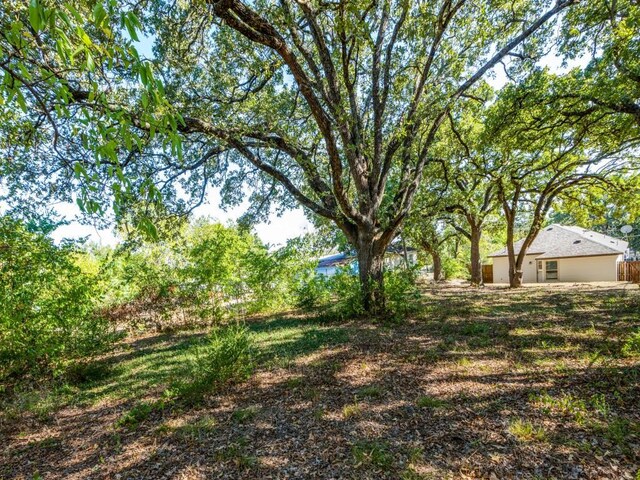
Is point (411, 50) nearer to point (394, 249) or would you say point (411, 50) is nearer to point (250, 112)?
point (250, 112)

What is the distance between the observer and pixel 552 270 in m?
22.5

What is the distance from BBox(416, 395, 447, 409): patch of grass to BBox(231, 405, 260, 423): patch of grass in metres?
1.87

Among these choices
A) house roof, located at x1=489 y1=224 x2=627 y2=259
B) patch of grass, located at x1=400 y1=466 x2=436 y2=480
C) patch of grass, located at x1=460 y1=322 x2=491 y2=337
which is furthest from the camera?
house roof, located at x1=489 y1=224 x2=627 y2=259

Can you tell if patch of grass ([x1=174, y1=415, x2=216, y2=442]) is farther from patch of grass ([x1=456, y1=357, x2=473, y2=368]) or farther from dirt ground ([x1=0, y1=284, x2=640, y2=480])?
patch of grass ([x1=456, y1=357, x2=473, y2=368])

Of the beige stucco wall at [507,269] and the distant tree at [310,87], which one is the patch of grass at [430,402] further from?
the beige stucco wall at [507,269]

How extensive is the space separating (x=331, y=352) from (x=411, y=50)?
23.3 ft

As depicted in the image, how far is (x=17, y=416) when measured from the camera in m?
3.98

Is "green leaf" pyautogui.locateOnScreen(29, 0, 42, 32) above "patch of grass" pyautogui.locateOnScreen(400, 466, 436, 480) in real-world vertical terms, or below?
above

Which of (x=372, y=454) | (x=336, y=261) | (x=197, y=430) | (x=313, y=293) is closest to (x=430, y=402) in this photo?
(x=372, y=454)

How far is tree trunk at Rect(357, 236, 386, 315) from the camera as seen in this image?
789 cm

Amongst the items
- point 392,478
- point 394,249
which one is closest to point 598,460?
point 392,478

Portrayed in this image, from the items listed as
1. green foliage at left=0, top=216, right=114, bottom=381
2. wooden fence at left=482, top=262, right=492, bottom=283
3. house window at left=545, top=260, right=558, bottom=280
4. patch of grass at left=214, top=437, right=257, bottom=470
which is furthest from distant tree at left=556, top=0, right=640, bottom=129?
wooden fence at left=482, top=262, right=492, bottom=283

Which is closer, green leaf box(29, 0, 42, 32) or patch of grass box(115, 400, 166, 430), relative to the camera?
green leaf box(29, 0, 42, 32)

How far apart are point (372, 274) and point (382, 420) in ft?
16.4
